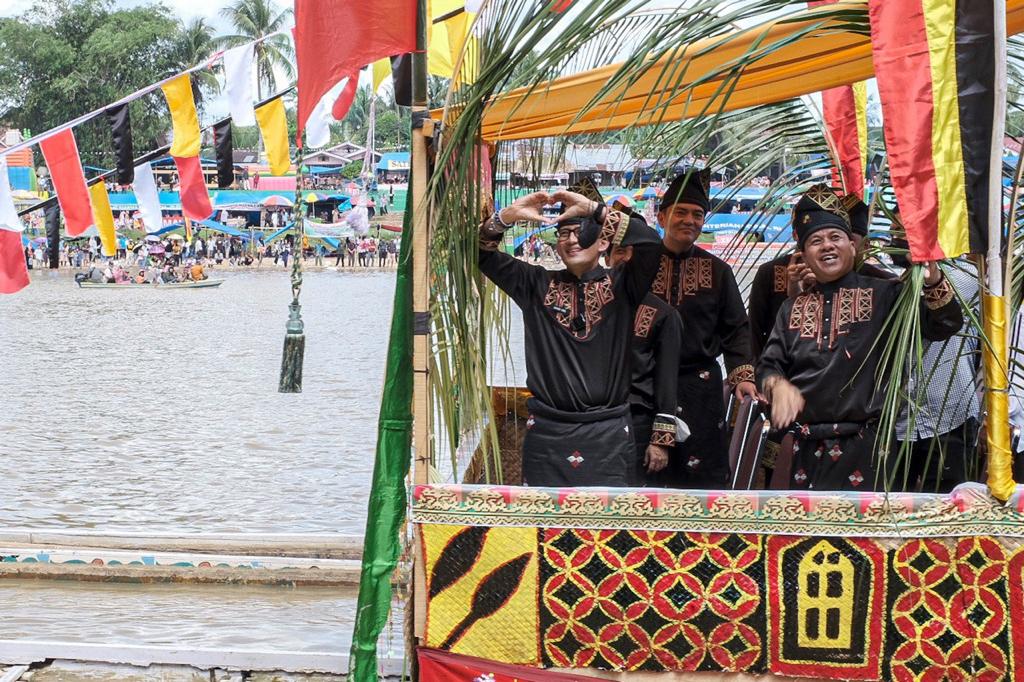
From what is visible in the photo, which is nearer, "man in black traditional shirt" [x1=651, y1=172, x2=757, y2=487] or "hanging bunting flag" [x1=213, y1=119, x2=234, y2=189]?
"man in black traditional shirt" [x1=651, y1=172, x2=757, y2=487]

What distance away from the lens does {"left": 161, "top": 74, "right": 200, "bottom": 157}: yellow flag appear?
8273 mm

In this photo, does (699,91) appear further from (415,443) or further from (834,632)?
(834,632)

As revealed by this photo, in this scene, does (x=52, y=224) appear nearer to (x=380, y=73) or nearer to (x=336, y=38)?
(x=380, y=73)

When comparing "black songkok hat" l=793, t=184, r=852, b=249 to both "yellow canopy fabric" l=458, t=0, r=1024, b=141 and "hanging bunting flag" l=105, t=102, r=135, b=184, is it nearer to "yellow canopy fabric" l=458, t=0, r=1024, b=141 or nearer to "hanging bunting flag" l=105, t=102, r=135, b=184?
"yellow canopy fabric" l=458, t=0, r=1024, b=141

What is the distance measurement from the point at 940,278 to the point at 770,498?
0.89 m

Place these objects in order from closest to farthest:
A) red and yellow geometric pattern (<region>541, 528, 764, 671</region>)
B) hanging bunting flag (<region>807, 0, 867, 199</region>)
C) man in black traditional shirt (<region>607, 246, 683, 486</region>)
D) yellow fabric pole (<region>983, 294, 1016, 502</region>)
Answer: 1. yellow fabric pole (<region>983, 294, 1016, 502</region>)
2. red and yellow geometric pattern (<region>541, 528, 764, 671</region>)
3. man in black traditional shirt (<region>607, 246, 683, 486</region>)
4. hanging bunting flag (<region>807, 0, 867, 199</region>)

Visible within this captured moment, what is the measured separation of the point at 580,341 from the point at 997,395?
135 cm

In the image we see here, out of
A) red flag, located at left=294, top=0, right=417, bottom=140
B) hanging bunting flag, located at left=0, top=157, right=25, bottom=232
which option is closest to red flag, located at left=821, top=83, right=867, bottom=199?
red flag, located at left=294, top=0, right=417, bottom=140

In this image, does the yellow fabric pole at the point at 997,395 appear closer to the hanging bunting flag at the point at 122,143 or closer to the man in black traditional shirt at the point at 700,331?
the man in black traditional shirt at the point at 700,331

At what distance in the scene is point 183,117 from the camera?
8.36 metres

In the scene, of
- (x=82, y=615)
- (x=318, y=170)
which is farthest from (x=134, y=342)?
(x=318, y=170)

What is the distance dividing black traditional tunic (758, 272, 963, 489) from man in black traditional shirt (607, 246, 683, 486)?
1.26ft

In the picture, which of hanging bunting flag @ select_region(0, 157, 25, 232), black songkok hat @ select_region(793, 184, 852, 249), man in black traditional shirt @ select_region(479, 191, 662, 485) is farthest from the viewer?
hanging bunting flag @ select_region(0, 157, 25, 232)

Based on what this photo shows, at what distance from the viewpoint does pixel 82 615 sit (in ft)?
18.4
